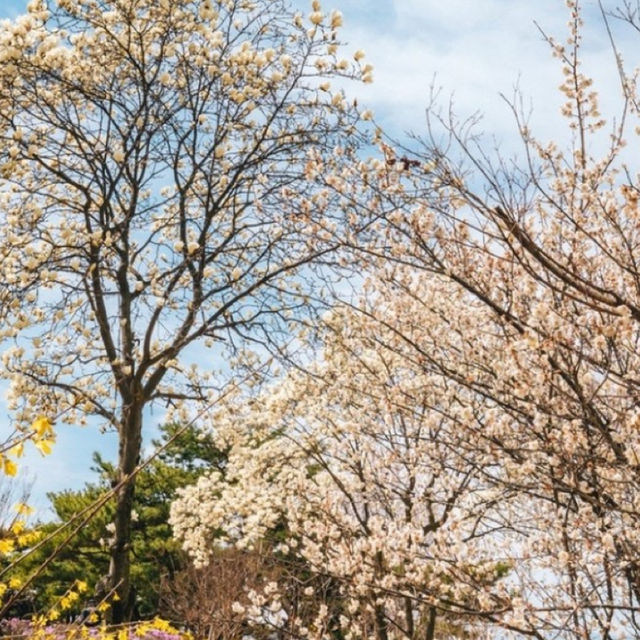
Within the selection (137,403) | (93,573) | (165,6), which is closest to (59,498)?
(93,573)

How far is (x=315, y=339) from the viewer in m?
11.3

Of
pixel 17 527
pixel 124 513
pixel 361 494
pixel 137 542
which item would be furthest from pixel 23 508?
A: pixel 137 542

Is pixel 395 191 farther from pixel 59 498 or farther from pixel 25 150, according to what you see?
pixel 59 498

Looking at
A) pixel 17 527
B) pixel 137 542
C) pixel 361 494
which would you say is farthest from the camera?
pixel 137 542

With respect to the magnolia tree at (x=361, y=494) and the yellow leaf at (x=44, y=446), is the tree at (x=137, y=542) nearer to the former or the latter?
the magnolia tree at (x=361, y=494)

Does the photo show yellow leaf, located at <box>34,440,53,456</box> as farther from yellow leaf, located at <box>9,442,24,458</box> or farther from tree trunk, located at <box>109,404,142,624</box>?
tree trunk, located at <box>109,404,142,624</box>

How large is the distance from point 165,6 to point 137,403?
5.04 m

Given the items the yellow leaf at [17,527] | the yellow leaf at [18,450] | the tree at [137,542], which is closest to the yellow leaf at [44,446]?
the yellow leaf at [18,450]

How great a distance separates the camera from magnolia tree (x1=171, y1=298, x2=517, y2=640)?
6.15m

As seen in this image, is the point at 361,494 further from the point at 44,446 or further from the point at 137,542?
the point at 137,542

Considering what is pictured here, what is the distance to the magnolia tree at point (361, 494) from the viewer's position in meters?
6.15

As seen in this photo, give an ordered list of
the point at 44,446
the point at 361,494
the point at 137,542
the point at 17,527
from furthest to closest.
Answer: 1. the point at 137,542
2. the point at 361,494
3. the point at 17,527
4. the point at 44,446

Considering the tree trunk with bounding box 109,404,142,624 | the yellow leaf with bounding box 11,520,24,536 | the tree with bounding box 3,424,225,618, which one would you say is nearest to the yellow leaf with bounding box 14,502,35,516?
the yellow leaf with bounding box 11,520,24,536

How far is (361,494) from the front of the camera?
26.6ft
